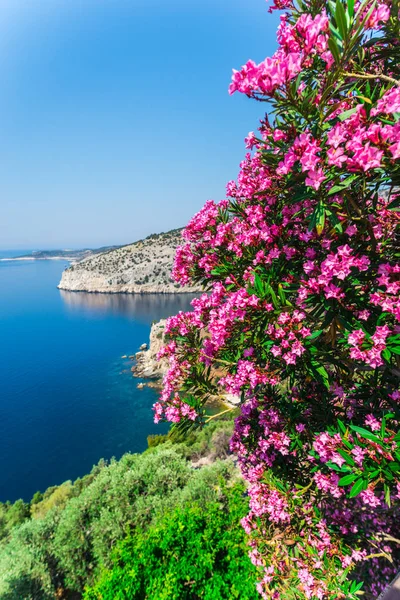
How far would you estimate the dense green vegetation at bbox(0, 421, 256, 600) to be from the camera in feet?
21.0

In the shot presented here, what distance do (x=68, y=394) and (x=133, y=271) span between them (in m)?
78.6

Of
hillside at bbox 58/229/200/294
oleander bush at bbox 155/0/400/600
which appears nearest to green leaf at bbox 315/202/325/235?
oleander bush at bbox 155/0/400/600

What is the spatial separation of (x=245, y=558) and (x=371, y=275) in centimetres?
722

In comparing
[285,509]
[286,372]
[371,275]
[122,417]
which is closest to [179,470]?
[285,509]

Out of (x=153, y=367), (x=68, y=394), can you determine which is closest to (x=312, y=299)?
(x=153, y=367)

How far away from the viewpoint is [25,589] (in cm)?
908

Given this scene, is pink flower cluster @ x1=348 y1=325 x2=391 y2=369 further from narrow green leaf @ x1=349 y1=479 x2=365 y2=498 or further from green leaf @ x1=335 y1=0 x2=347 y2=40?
green leaf @ x1=335 y1=0 x2=347 y2=40

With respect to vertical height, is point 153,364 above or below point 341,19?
below

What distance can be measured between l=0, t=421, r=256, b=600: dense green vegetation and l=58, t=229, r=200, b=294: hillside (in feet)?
326

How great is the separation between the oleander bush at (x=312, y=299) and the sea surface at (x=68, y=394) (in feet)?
108

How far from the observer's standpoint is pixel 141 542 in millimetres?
7422

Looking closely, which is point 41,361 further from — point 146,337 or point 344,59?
point 344,59

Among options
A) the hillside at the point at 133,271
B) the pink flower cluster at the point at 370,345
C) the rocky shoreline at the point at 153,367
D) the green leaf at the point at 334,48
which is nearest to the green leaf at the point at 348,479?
the pink flower cluster at the point at 370,345

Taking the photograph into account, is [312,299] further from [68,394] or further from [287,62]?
[68,394]
